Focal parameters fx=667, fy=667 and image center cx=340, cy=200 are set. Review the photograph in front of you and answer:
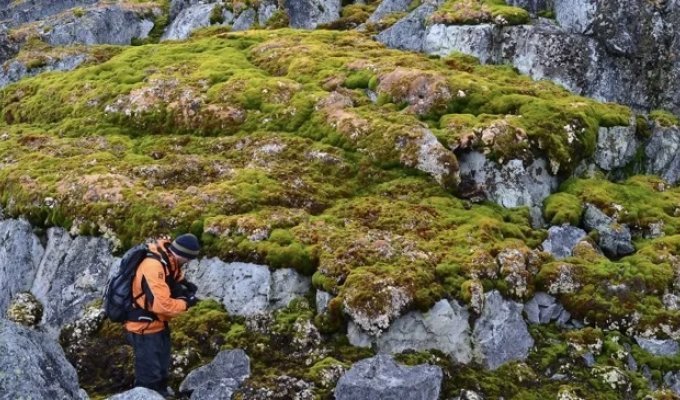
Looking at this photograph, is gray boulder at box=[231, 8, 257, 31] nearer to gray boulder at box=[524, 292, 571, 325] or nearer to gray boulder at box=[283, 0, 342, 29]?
gray boulder at box=[283, 0, 342, 29]

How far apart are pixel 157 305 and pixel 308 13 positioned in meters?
30.2

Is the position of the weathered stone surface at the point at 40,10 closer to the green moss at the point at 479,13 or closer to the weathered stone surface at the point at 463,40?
the green moss at the point at 479,13

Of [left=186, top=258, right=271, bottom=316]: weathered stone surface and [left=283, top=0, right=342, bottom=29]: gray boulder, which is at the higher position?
[left=283, top=0, right=342, bottom=29]: gray boulder

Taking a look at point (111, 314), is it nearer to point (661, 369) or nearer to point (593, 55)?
point (661, 369)

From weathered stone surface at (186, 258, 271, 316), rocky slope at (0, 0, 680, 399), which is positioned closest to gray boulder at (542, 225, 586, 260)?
rocky slope at (0, 0, 680, 399)

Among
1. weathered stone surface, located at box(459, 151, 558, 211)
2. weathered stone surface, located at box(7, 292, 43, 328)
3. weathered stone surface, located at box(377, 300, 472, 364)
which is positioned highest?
weathered stone surface, located at box(459, 151, 558, 211)

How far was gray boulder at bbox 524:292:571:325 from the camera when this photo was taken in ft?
56.5

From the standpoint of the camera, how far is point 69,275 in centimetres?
1880

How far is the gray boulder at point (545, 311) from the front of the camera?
1723 cm

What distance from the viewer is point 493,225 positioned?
19.4 meters

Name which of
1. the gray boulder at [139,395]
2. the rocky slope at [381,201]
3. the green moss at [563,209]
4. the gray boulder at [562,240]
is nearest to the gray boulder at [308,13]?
the rocky slope at [381,201]

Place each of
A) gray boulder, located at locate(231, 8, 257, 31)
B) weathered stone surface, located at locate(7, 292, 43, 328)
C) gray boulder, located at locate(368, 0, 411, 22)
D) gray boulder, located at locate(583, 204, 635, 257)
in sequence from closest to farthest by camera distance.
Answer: weathered stone surface, located at locate(7, 292, 43, 328)
gray boulder, located at locate(583, 204, 635, 257)
gray boulder, located at locate(368, 0, 411, 22)
gray boulder, located at locate(231, 8, 257, 31)

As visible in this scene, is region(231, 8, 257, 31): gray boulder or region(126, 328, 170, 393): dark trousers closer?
region(126, 328, 170, 393): dark trousers

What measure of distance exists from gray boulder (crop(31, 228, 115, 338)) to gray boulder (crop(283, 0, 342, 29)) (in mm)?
24174
